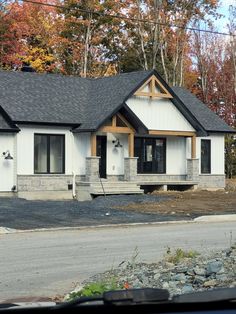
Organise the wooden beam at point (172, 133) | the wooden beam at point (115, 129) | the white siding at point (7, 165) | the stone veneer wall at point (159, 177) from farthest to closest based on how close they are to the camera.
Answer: the stone veneer wall at point (159, 177), the wooden beam at point (172, 133), the wooden beam at point (115, 129), the white siding at point (7, 165)

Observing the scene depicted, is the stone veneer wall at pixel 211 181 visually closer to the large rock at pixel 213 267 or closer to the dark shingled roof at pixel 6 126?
the dark shingled roof at pixel 6 126

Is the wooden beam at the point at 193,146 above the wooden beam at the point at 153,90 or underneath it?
underneath

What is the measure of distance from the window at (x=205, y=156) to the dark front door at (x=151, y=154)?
265 cm

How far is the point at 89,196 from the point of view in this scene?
28625mm

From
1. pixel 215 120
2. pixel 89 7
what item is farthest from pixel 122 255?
pixel 89 7

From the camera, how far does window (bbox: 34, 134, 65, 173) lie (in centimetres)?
2870

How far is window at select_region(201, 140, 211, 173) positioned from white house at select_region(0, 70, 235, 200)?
40 mm

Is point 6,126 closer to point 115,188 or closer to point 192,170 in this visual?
point 115,188

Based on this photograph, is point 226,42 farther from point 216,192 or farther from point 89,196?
point 89,196

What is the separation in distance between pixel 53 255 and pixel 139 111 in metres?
18.8

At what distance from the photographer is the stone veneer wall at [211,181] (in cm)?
3425

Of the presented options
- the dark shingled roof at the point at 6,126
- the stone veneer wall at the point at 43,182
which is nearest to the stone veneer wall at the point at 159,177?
the stone veneer wall at the point at 43,182

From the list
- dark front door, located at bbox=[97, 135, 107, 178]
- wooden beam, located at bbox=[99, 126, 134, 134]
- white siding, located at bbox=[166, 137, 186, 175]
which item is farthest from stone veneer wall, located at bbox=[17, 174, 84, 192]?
white siding, located at bbox=[166, 137, 186, 175]

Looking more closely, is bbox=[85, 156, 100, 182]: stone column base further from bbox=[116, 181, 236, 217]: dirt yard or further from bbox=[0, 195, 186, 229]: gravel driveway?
bbox=[116, 181, 236, 217]: dirt yard
